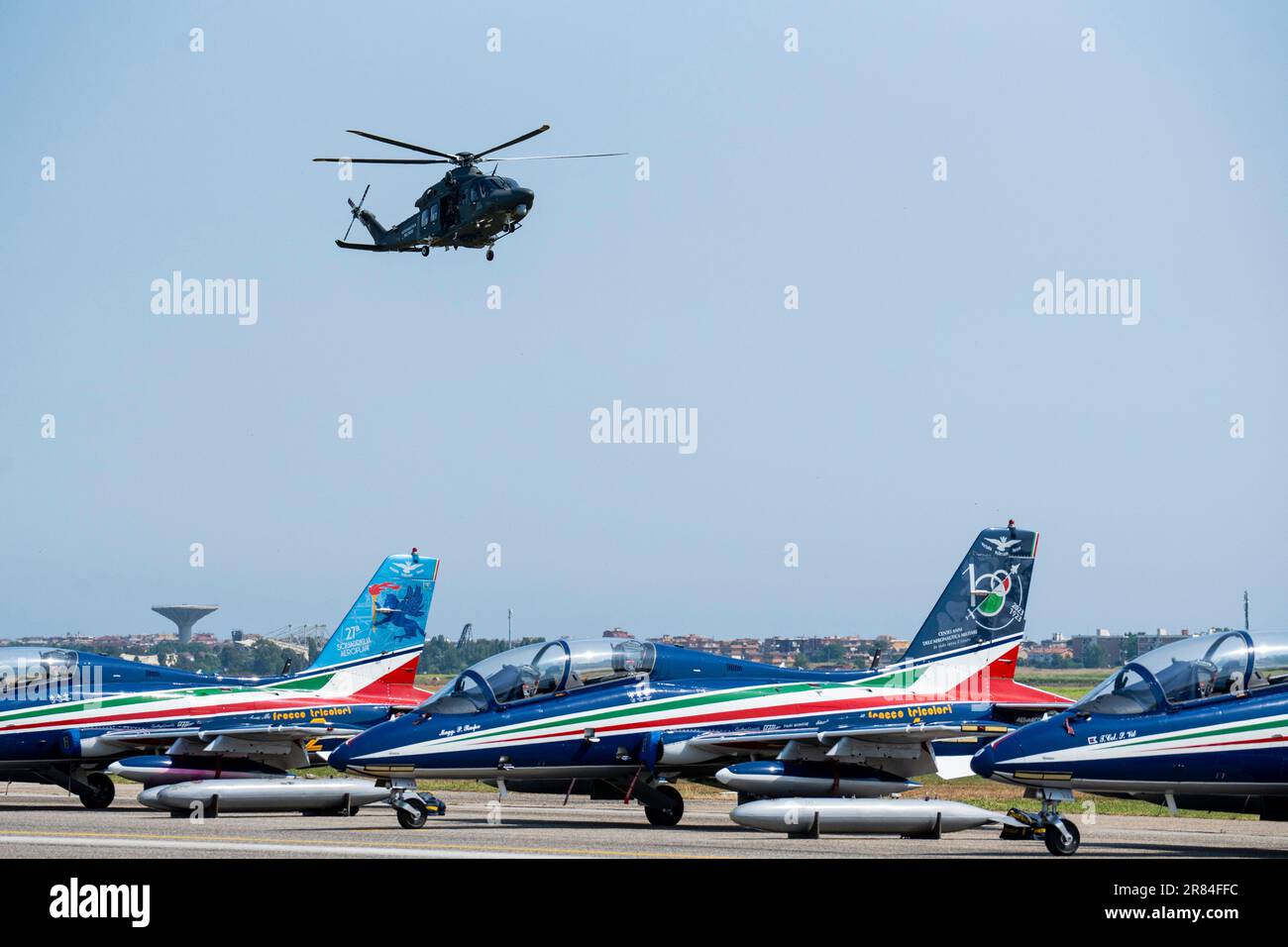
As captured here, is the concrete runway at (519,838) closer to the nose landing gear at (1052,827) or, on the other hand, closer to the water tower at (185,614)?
the nose landing gear at (1052,827)

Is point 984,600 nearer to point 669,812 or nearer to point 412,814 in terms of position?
point 669,812

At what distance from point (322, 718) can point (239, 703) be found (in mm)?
1475

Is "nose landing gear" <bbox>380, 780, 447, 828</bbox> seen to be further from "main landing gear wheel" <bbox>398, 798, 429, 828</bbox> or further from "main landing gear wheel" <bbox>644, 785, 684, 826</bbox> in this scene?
"main landing gear wheel" <bbox>644, 785, 684, 826</bbox>

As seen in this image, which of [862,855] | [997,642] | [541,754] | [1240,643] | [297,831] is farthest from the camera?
[997,642]

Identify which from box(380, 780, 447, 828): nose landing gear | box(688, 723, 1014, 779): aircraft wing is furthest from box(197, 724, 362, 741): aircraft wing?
box(688, 723, 1014, 779): aircraft wing

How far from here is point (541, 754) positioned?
22.6m

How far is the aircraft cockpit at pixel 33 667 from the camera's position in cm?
2675

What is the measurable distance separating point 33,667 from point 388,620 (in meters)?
6.37

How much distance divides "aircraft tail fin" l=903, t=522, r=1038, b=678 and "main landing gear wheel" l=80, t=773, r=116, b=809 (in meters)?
13.5

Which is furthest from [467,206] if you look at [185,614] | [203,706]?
[185,614]
